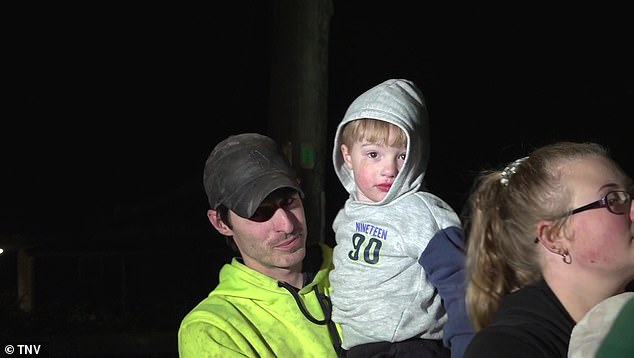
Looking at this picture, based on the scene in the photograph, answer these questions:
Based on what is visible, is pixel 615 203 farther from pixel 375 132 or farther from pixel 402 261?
pixel 375 132

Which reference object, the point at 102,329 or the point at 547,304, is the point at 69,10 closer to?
the point at 102,329

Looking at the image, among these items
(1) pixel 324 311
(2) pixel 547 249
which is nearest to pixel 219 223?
(1) pixel 324 311

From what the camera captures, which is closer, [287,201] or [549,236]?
[549,236]

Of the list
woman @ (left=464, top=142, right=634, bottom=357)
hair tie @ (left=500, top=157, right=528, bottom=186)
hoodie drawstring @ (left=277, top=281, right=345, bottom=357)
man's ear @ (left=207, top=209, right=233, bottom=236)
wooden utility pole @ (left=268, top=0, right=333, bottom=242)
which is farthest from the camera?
wooden utility pole @ (left=268, top=0, right=333, bottom=242)

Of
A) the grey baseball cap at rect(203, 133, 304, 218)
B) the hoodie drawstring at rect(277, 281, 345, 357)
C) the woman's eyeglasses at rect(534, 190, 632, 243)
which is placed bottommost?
the hoodie drawstring at rect(277, 281, 345, 357)

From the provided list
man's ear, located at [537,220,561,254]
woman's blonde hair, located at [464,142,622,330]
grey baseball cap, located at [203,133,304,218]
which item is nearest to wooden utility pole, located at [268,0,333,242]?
grey baseball cap, located at [203,133,304,218]

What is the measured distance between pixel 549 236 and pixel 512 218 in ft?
0.45

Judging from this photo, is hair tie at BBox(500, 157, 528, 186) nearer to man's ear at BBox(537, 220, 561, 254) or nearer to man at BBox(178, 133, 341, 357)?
man's ear at BBox(537, 220, 561, 254)

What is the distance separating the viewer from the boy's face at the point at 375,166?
313cm

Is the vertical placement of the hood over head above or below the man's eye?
above

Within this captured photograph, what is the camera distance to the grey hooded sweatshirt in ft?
9.41

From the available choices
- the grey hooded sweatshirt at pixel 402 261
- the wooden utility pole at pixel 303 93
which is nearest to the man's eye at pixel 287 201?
the grey hooded sweatshirt at pixel 402 261

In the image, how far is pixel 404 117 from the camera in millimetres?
3158

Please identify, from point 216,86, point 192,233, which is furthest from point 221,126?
point 192,233
